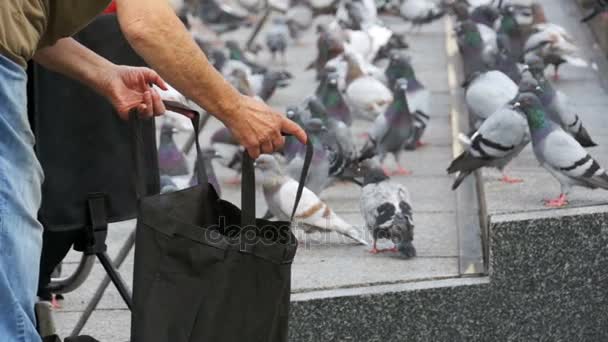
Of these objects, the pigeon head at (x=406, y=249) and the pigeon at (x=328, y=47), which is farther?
the pigeon at (x=328, y=47)

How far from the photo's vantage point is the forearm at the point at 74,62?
3.57m

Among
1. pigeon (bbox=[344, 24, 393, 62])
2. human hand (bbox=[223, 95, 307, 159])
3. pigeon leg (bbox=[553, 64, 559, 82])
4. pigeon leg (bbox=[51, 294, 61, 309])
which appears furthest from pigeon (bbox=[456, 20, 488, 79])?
human hand (bbox=[223, 95, 307, 159])

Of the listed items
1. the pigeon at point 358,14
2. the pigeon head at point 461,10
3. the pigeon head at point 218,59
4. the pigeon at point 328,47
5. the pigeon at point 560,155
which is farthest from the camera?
the pigeon at point 358,14

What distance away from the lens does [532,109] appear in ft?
21.4

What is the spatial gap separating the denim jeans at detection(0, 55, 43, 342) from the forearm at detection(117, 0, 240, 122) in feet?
1.04

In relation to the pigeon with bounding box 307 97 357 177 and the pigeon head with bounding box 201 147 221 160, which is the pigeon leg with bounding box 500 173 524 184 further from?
the pigeon head with bounding box 201 147 221 160

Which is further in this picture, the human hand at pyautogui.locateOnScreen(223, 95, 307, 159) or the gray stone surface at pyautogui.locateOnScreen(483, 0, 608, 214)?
the gray stone surface at pyautogui.locateOnScreen(483, 0, 608, 214)

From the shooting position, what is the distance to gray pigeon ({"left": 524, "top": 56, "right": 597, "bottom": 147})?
688cm

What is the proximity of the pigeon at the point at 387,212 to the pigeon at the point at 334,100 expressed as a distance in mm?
2189

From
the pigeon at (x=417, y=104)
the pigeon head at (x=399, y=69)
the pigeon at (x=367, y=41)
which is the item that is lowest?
the pigeon at (x=367, y=41)

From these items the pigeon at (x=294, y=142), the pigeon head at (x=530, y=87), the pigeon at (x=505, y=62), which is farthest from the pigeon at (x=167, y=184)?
the pigeon at (x=505, y=62)

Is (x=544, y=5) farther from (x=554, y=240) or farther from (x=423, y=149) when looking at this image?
(x=554, y=240)

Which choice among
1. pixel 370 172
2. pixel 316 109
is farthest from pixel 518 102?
pixel 316 109

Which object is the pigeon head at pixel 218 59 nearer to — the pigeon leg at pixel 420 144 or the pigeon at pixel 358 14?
the pigeon leg at pixel 420 144
